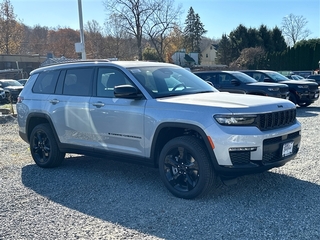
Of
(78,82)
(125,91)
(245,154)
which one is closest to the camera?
(245,154)

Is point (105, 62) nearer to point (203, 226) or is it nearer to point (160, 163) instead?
point (160, 163)

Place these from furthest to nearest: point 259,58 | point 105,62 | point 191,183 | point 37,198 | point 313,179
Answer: point 259,58 → point 105,62 → point 313,179 → point 37,198 → point 191,183

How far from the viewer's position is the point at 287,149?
4.89 m

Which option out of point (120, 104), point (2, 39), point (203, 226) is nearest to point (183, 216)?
point (203, 226)

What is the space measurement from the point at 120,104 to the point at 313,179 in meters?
3.18

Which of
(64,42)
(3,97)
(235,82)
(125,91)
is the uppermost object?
(64,42)

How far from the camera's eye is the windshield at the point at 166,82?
215 inches

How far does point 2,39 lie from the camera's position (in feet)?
204

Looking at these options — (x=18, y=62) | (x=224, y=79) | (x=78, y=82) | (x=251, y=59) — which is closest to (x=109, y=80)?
(x=78, y=82)

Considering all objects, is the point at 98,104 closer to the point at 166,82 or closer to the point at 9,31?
the point at 166,82

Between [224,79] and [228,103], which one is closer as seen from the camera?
[228,103]

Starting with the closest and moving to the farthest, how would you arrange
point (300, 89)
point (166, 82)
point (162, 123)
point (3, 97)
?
point (162, 123) → point (166, 82) → point (300, 89) → point (3, 97)

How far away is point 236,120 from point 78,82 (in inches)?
119

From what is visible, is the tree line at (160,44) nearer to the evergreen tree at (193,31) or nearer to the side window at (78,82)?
the evergreen tree at (193,31)
